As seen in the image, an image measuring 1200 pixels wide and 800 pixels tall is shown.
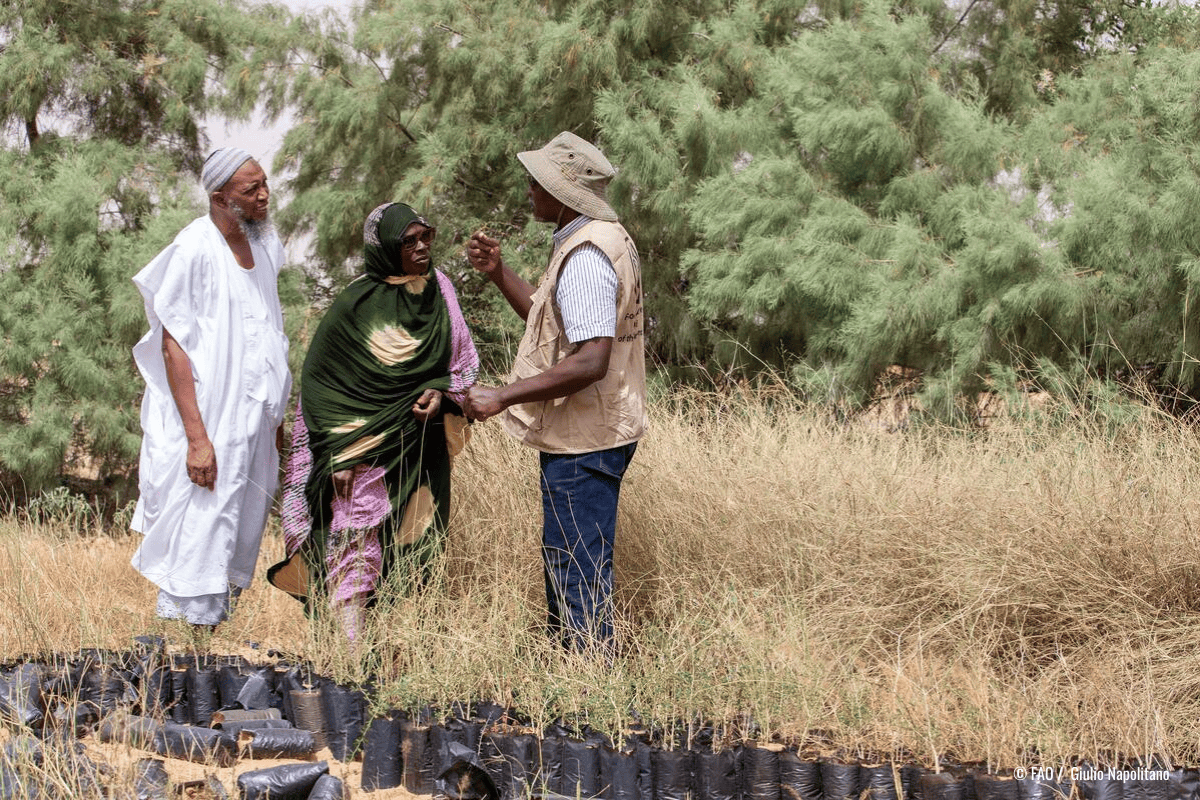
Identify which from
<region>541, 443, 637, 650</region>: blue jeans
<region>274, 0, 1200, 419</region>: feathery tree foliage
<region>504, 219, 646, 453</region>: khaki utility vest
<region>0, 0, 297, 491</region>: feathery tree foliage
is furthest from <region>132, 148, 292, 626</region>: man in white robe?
<region>0, 0, 297, 491</region>: feathery tree foliage

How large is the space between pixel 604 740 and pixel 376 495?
1.30m

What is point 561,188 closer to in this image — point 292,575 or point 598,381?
point 598,381

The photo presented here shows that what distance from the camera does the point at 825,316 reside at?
25.7ft

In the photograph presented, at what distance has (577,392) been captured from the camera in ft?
12.4

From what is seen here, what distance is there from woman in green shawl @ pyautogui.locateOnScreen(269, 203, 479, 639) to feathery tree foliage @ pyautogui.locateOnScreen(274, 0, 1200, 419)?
133 inches

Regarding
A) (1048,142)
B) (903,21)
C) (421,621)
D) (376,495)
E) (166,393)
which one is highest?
(903,21)

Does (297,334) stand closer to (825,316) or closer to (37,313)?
(37,313)

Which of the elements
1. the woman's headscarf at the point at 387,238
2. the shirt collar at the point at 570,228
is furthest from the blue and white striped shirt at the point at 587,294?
the woman's headscarf at the point at 387,238

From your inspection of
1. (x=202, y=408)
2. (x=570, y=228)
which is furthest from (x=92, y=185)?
(x=570, y=228)

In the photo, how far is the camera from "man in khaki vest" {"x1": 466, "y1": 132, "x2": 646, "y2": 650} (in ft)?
12.2

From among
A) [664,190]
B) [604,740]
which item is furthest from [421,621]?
[664,190]

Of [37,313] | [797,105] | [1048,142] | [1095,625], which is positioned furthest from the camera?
[37,313]

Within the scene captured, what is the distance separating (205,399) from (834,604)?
227 centimetres

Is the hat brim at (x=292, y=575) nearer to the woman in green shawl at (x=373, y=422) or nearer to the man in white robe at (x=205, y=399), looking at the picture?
the woman in green shawl at (x=373, y=422)
